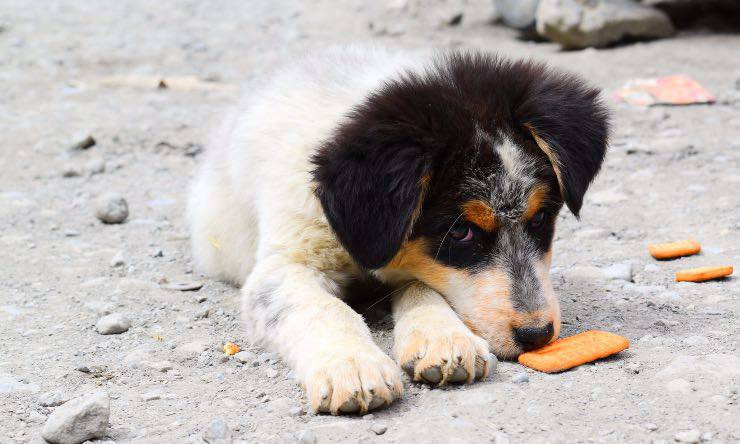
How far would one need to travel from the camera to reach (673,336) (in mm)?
4148

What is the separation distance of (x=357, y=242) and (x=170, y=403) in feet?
3.35

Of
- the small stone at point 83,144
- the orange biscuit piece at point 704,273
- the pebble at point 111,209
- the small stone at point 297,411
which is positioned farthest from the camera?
the small stone at point 83,144

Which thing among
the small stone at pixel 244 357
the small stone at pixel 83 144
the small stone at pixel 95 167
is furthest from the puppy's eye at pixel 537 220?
the small stone at pixel 83 144

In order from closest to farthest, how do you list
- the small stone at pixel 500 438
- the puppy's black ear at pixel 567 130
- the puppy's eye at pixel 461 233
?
1. the small stone at pixel 500 438
2. the puppy's eye at pixel 461 233
3. the puppy's black ear at pixel 567 130

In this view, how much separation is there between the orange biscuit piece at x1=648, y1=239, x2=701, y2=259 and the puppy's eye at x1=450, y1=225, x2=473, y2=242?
5.89 ft

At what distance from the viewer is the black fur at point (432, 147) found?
3918mm

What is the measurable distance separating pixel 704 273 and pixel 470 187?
1640 millimetres

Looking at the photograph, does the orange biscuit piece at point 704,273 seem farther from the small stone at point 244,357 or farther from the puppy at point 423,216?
the small stone at point 244,357

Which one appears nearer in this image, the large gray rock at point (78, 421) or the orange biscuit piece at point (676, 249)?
the large gray rock at point (78, 421)

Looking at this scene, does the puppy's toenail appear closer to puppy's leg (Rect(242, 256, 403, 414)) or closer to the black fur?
puppy's leg (Rect(242, 256, 403, 414))

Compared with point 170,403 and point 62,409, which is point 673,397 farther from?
point 62,409

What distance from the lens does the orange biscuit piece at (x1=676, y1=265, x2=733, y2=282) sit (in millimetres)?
4863

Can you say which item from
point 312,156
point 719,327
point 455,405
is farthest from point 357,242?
point 719,327

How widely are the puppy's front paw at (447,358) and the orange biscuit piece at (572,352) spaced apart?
0.22m
